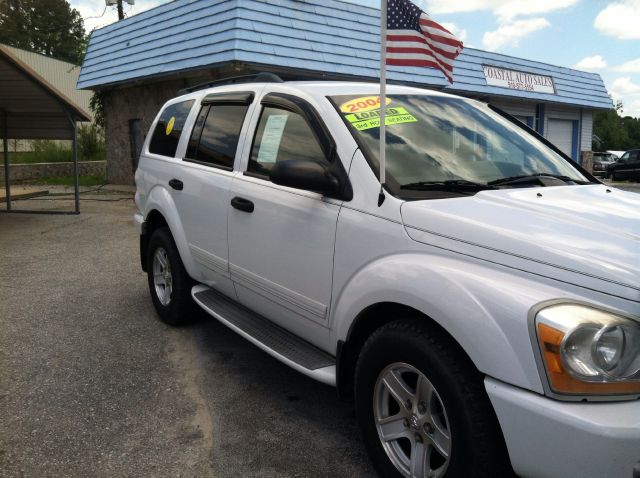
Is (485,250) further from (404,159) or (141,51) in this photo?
(141,51)

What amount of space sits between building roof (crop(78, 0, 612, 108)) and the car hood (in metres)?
8.75

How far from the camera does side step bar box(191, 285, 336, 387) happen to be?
113 inches

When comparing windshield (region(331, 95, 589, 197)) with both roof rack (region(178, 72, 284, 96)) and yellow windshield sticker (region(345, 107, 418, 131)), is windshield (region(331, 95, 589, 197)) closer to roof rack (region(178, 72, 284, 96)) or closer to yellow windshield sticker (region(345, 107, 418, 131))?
yellow windshield sticker (region(345, 107, 418, 131))

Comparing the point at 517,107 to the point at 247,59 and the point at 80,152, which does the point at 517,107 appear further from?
the point at 80,152

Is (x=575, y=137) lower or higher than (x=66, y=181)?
higher

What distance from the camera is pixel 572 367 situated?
1.82 meters

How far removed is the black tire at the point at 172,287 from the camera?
4562 millimetres

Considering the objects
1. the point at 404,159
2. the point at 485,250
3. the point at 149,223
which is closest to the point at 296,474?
the point at 485,250

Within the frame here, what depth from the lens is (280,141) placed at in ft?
11.1

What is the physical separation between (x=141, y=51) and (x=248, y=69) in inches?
153

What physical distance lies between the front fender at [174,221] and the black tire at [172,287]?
0.12m

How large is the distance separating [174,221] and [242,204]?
121cm

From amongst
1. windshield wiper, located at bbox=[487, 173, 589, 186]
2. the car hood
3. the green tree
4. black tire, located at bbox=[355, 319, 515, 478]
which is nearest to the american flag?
windshield wiper, located at bbox=[487, 173, 589, 186]

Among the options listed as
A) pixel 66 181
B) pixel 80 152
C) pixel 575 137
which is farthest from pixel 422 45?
pixel 575 137
